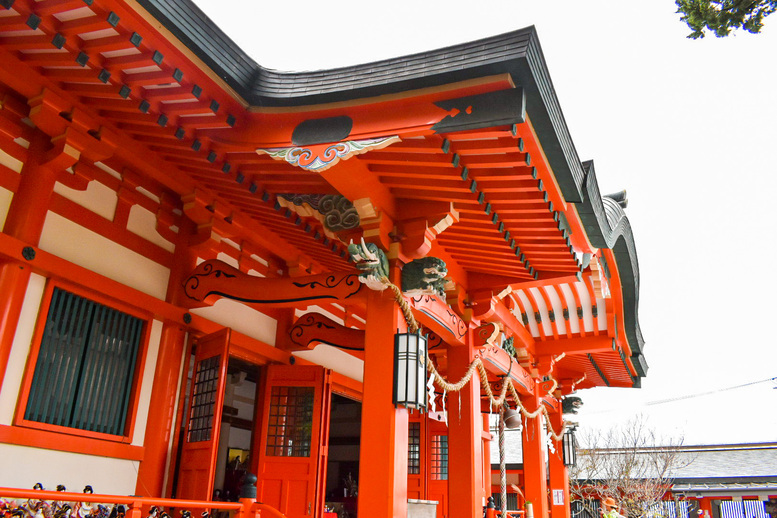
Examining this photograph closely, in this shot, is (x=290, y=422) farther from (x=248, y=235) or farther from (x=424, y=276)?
(x=424, y=276)

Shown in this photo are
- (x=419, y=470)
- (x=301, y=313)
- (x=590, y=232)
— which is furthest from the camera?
(x=419, y=470)

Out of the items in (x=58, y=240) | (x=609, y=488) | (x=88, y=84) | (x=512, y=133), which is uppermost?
(x=88, y=84)

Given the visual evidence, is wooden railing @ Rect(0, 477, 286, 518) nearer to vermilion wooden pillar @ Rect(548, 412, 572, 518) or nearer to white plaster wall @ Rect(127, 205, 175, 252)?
white plaster wall @ Rect(127, 205, 175, 252)

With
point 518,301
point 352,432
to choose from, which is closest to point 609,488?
point 352,432

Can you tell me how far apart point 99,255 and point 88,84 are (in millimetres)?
1381

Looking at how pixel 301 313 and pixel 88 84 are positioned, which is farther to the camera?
pixel 301 313

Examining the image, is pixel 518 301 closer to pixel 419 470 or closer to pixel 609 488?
pixel 419 470

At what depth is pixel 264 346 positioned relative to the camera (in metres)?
6.11

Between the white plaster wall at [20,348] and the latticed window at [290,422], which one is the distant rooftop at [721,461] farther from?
the white plaster wall at [20,348]

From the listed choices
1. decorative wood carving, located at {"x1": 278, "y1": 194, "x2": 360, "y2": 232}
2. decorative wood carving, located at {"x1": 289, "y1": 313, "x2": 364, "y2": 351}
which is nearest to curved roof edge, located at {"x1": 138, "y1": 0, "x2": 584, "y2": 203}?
decorative wood carving, located at {"x1": 278, "y1": 194, "x2": 360, "y2": 232}

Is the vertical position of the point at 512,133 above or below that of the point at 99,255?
above

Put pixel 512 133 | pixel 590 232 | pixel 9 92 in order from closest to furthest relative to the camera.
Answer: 1. pixel 512 133
2. pixel 9 92
3. pixel 590 232

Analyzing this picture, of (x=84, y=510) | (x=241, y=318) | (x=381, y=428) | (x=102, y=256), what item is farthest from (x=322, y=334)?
(x=84, y=510)

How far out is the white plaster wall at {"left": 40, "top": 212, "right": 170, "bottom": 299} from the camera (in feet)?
14.6
